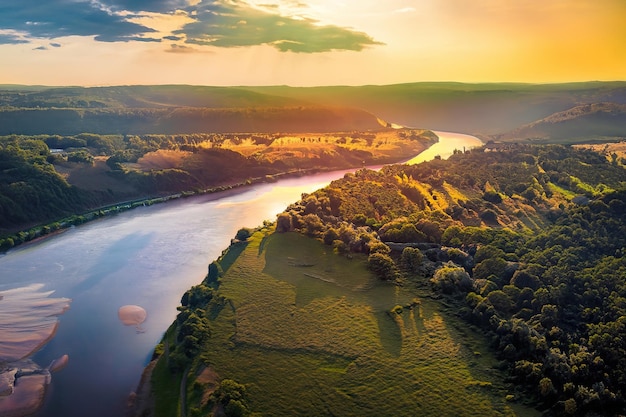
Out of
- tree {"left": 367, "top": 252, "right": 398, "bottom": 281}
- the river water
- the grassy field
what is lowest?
the river water

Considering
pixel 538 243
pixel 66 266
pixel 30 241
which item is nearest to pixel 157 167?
pixel 30 241

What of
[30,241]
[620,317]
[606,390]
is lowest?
[30,241]

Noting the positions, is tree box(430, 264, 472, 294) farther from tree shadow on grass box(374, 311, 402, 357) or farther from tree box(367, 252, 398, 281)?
tree shadow on grass box(374, 311, 402, 357)

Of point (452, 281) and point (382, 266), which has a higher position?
point (452, 281)

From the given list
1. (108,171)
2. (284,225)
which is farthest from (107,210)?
(284,225)

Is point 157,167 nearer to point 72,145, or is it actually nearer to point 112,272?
point 72,145

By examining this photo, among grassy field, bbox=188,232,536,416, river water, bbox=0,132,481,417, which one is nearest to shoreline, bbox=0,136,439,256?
river water, bbox=0,132,481,417

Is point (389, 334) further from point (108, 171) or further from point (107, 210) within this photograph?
point (108, 171)
